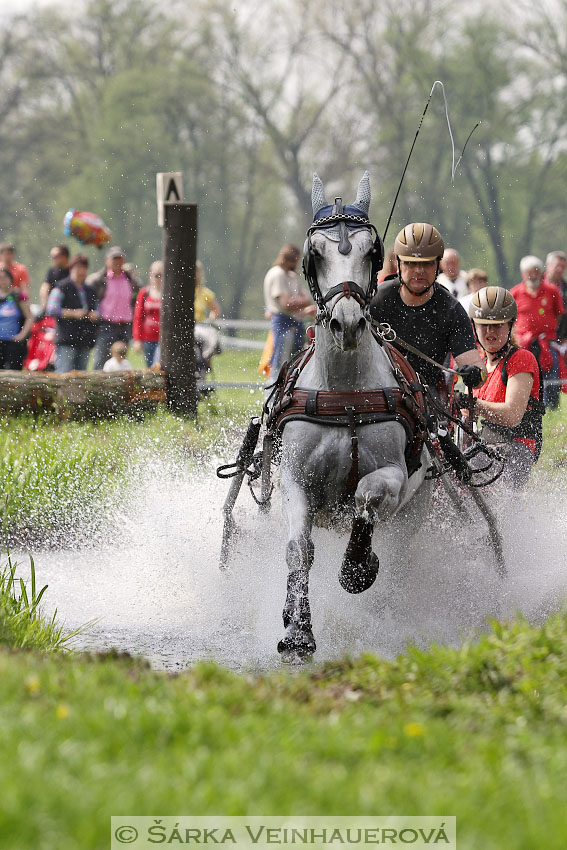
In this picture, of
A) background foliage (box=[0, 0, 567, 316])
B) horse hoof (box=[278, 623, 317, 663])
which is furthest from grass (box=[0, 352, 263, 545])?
background foliage (box=[0, 0, 567, 316])

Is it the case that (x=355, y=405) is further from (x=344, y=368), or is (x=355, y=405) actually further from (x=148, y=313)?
(x=148, y=313)

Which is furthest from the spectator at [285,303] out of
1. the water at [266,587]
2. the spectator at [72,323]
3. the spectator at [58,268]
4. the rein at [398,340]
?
the rein at [398,340]

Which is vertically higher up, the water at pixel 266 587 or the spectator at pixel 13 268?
the spectator at pixel 13 268

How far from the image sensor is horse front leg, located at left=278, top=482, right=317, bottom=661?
5535mm

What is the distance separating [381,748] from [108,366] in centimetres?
1259

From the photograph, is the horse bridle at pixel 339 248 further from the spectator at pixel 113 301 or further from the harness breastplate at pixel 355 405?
the spectator at pixel 113 301

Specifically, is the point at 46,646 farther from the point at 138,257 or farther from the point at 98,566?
the point at 138,257

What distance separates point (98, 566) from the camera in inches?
322

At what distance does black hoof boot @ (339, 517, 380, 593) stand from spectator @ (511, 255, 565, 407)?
10.1 meters

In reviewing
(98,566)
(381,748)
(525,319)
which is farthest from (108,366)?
(381,748)

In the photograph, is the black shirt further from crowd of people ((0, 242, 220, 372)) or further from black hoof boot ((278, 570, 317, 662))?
crowd of people ((0, 242, 220, 372))

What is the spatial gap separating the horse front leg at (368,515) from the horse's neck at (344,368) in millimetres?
424

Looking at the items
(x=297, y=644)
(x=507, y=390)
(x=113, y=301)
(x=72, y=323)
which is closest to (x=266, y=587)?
(x=297, y=644)

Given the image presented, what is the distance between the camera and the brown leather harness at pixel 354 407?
585 centimetres
